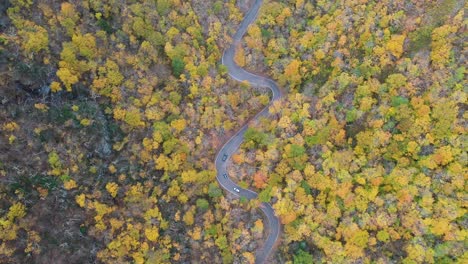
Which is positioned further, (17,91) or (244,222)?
(244,222)

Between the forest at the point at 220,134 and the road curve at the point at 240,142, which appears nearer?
the forest at the point at 220,134

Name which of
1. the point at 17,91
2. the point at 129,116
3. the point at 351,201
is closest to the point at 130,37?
the point at 129,116

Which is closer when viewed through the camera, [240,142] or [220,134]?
[220,134]

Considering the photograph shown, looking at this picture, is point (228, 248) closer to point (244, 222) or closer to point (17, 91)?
point (244, 222)
